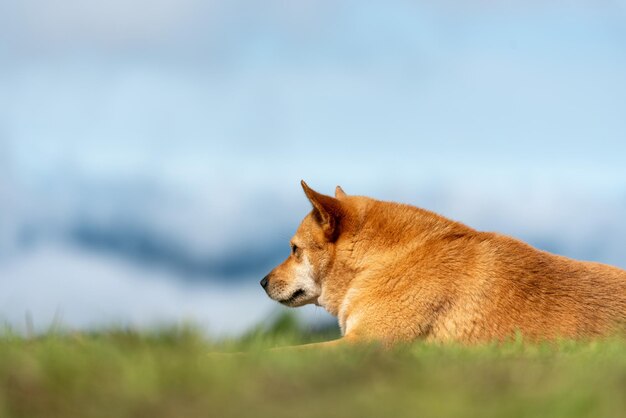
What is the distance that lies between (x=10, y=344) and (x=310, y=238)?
3.55 meters

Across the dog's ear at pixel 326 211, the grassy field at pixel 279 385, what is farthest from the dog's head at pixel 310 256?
the grassy field at pixel 279 385

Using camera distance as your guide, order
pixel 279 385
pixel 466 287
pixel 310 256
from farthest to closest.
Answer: pixel 310 256 < pixel 466 287 < pixel 279 385

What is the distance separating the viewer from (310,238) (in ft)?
29.8

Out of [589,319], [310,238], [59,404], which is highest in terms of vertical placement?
[310,238]

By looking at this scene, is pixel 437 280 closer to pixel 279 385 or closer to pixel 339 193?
pixel 339 193

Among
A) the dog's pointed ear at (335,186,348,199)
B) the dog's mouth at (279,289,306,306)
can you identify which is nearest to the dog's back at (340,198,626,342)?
the dog's pointed ear at (335,186,348,199)

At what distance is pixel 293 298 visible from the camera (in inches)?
381

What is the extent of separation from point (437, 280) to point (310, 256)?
154cm

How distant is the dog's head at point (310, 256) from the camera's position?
28.9 ft

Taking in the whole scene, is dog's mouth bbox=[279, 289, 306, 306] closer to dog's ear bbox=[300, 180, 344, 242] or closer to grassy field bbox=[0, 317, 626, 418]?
dog's ear bbox=[300, 180, 344, 242]

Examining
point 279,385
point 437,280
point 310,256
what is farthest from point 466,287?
point 279,385

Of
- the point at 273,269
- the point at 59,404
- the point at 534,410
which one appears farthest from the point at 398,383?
the point at 273,269

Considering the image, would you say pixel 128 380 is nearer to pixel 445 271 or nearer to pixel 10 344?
pixel 10 344

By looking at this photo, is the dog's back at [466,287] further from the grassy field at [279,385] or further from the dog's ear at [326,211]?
the grassy field at [279,385]
